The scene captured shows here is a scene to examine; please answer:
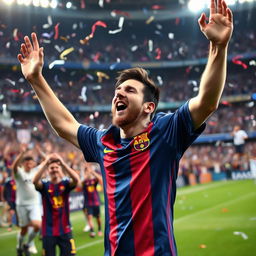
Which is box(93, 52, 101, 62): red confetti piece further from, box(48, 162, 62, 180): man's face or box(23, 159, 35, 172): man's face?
box(48, 162, 62, 180): man's face

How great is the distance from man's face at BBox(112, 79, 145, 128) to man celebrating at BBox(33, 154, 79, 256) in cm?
383

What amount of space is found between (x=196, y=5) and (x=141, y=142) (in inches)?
1463

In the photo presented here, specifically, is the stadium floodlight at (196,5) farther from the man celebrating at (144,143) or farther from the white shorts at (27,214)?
the man celebrating at (144,143)

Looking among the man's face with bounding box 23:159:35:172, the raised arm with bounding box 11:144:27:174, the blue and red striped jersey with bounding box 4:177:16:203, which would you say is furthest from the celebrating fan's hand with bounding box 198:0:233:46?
the blue and red striped jersey with bounding box 4:177:16:203

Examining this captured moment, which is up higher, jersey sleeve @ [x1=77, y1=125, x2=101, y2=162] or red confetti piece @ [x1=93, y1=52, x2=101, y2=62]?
red confetti piece @ [x1=93, y1=52, x2=101, y2=62]

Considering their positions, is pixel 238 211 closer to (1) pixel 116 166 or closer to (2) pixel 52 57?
(1) pixel 116 166

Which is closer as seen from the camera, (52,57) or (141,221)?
(141,221)

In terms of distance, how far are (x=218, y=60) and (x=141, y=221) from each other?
3.05 ft

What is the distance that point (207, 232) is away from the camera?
993 cm

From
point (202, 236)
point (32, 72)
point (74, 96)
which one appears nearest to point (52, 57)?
point (74, 96)

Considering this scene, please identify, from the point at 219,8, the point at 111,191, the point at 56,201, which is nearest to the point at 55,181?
the point at 56,201

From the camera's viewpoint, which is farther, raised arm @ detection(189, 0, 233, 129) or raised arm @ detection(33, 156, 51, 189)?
raised arm @ detection(33, 156, 51, 189)

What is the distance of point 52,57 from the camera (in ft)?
98.8

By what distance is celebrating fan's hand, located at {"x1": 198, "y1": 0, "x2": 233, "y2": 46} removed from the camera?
6.13 feet
